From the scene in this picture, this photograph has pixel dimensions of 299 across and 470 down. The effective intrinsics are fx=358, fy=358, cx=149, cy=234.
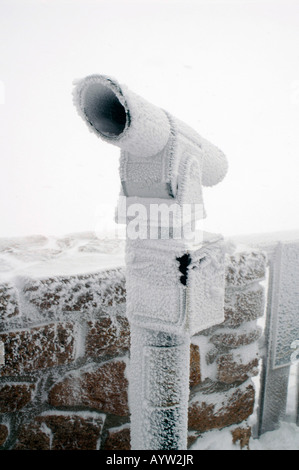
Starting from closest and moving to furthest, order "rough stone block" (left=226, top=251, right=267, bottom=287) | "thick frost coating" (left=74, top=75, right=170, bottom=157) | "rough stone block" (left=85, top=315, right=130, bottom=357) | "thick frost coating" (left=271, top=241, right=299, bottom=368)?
"thick frost coating" (left=74, top=75, right=170, bottom=157)
"rough stone block" (left=85, top=315, right=130, bottom=357)
"rough stone block" (left=226, top=251, right=267, bottom=287)
"thick frost coating" (left=271, top=241, right=299, bottom=368)

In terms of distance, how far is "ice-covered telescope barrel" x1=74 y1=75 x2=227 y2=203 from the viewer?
56 cm

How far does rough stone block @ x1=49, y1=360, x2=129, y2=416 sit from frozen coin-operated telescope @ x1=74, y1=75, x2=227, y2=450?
0.17 m

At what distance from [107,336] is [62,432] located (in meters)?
0.28

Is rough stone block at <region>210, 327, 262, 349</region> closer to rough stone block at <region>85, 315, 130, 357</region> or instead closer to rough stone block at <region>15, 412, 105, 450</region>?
rough stone block at <region>85, 315, 130, 357</region>

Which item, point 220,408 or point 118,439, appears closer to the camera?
point 118,439

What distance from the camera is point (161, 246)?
689 millimetres

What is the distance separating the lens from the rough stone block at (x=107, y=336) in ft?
3.03

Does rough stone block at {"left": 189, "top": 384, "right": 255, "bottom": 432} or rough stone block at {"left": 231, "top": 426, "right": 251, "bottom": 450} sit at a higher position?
rough stone block at {"left": 189, "top": 384, "right": 255, "bottom": 432}

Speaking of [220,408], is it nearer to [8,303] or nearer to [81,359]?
[81,359]

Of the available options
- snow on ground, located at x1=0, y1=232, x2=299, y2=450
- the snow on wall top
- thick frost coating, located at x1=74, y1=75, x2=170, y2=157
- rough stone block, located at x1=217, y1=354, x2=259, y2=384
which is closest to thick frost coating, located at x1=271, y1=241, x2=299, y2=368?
snow on ground, located at x1=0, y1=232, x2=299, y2=450

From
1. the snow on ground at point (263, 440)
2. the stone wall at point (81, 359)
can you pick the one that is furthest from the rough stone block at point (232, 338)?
the snow on ground at point (263, 440)

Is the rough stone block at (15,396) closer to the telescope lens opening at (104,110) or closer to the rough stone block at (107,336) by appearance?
the rough stone block at (107,336)

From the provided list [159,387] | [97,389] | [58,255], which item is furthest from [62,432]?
[58,255]

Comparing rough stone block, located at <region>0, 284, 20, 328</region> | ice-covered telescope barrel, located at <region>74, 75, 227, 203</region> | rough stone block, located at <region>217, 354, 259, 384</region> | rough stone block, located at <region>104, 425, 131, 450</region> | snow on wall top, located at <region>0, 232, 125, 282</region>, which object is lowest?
rough stone block, located at <region>104, 425, 131, 450</region>
